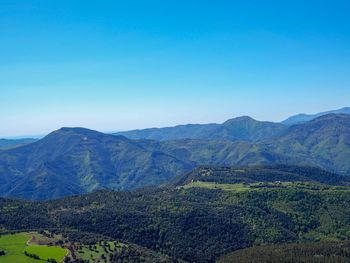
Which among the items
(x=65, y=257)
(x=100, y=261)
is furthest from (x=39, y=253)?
(x=100, y=261)

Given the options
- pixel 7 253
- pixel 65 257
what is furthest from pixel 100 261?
pixel 7 253

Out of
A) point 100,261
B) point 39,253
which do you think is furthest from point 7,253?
point 100,261

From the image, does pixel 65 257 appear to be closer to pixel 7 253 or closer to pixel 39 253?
pixel 39 253

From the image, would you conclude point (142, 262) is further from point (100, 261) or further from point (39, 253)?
point (39, 253)

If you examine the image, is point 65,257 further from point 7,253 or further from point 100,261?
point 7,253

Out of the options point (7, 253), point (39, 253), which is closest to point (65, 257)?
point (39, 253)

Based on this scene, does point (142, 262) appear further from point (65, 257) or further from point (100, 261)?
point (65, 257)

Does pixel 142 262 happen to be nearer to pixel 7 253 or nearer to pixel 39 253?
pixel 39 253
